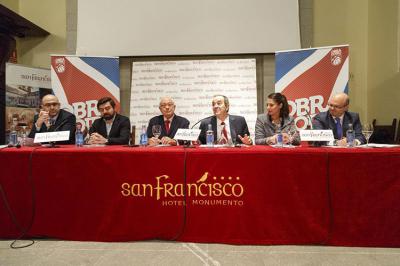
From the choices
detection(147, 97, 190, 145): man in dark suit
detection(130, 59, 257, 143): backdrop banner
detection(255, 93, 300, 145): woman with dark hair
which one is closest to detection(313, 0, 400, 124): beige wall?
detection(130, 59, 257, 143): backdrop banner

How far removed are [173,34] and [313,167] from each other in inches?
121

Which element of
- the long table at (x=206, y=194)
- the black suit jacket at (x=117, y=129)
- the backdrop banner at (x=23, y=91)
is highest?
the backdrop banner at (x=23, y=91)

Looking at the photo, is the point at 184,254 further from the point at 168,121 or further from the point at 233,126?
the point at 168,121

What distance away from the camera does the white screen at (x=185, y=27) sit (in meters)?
4.18

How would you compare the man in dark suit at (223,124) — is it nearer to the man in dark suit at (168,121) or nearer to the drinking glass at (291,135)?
the man in dark suit at (168,121)

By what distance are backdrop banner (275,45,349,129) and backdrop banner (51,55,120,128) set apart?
2398mm

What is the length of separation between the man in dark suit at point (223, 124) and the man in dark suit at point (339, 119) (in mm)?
694

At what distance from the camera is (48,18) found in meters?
4.70

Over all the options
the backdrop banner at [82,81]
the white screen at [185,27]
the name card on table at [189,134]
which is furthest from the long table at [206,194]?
the white screen at [185,27]

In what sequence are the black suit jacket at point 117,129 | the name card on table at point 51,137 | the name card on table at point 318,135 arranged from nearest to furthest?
the name card on table at point 318,135 → the name card on table at point 51,137 → the black suit jacket at point 117,129

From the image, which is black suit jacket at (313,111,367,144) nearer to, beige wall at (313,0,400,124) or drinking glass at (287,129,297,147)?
drinking glass at (287,129,297,147)

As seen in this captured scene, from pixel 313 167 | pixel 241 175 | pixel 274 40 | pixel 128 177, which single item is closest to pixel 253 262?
pixel 241 175

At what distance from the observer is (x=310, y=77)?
3990mm

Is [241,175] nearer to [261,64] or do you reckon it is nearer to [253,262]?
[253,262]
